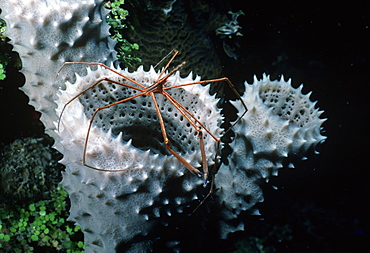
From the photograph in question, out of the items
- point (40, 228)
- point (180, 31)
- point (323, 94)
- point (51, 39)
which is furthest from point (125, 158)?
point (323, 94)

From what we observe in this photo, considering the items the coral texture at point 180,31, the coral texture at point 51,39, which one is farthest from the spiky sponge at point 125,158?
the coral texture at point 180,31

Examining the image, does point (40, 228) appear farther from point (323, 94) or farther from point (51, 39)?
point (323, 94)

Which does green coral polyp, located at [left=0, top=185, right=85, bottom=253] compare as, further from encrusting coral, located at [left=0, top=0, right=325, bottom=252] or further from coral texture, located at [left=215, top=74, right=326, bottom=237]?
coral texture, located at [left=215, top=74, right=326, bottom=237]

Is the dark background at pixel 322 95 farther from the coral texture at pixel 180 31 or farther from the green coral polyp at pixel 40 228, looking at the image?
the green coral polyp at pixel 40 228

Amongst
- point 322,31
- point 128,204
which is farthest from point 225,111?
point 128,204

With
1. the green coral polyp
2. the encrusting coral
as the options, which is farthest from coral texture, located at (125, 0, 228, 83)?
the green coral polyp
